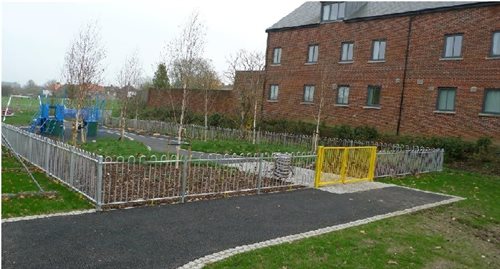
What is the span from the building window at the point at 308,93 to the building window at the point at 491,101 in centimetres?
994

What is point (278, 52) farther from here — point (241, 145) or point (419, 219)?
point (419, 219)

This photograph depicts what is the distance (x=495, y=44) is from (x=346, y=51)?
821 centimetres

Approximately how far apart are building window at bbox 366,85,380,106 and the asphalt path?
44.7 ft

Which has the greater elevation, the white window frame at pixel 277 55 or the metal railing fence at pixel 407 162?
the white window frame at pixel 277 55

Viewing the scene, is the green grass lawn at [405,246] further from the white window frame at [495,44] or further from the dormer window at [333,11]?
the dormer window at [333,11]

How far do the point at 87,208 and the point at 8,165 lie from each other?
5.16 m

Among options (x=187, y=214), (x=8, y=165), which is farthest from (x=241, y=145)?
(x=187, y=214)

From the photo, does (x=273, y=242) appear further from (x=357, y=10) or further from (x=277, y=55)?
(x=277, y=55)

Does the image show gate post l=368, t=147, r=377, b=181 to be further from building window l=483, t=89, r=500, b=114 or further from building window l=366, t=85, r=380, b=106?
building window l=366, t=85, r=380, b=106

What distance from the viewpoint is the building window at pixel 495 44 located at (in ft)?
59.4

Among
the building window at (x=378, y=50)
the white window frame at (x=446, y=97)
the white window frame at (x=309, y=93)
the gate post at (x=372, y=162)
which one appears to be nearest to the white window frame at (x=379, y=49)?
the building window at (x=378, y=50)

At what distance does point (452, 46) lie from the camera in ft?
64.8

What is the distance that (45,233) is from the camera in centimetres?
598

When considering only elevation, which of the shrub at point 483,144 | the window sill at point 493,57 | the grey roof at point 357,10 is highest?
the grey roof at point 357,10
